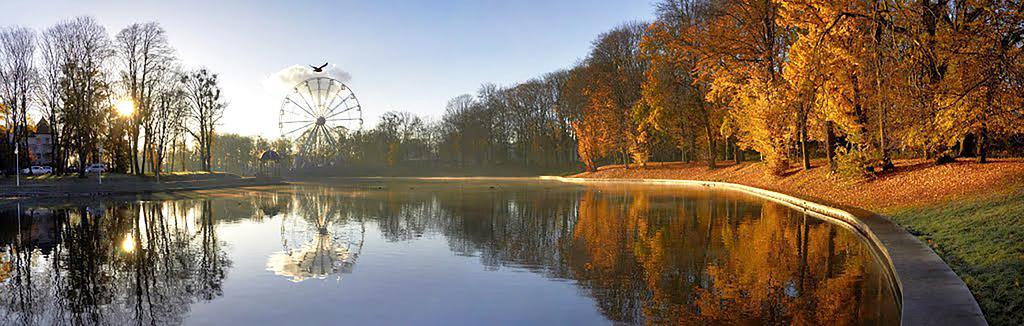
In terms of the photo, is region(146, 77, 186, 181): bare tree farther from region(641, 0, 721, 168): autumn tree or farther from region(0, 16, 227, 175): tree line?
region(641, 0, 721, 168): autumn tree

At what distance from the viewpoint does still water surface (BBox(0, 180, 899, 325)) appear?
7023mm

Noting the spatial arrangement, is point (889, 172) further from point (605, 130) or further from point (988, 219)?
point (605, 130)

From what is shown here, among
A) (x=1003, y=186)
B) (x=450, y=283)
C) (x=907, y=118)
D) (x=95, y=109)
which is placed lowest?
(x=450, y=283)

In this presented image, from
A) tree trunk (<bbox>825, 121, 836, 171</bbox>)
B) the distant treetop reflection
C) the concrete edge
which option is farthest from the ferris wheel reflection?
tree trunk (<bbox>825, 121, 836, 171</bbox>)

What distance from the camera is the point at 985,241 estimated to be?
31.6 ft

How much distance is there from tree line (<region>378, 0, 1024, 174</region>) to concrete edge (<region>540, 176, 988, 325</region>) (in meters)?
2.61

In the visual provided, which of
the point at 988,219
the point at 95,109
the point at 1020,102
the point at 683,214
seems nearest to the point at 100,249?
the point at 683,214

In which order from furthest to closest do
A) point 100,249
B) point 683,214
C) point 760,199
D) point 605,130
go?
point 605,130, point 760,199, point 683,214, point 100,249

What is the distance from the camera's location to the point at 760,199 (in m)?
24.0

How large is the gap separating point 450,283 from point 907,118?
13884 millimetres

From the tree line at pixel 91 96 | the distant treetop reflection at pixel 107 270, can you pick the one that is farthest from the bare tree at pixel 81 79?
the distant treetop reflection at pixel 107 270

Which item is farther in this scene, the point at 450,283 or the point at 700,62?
the point at 700,62

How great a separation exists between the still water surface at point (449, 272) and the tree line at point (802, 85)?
4158 mm

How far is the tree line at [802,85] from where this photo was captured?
12648 mm
